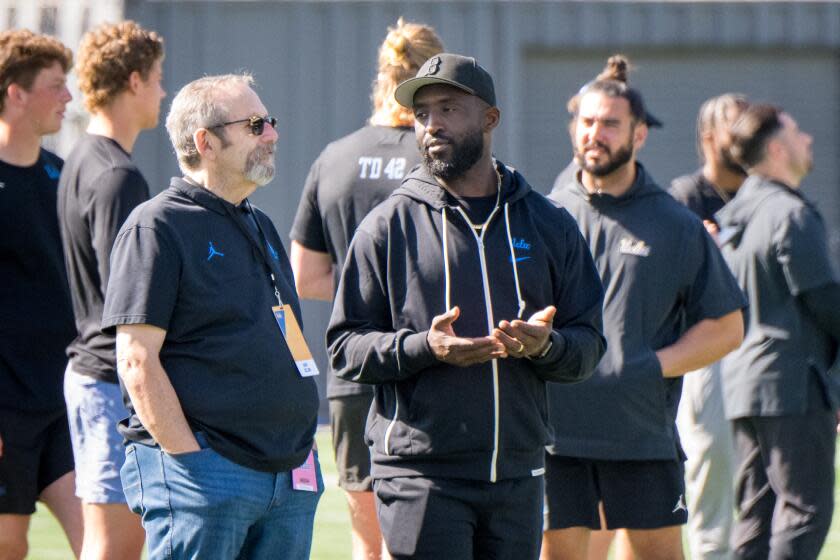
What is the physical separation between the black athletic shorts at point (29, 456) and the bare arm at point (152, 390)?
158cm

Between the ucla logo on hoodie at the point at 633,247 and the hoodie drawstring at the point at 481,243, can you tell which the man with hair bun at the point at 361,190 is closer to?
the ucla logo on hoodie at the point at 633,247

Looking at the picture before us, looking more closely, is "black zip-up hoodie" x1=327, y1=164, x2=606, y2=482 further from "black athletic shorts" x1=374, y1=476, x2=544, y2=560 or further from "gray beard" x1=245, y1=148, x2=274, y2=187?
"gray beard" x1=245, y1=148, x2=274, y2=187

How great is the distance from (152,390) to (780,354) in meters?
3.07

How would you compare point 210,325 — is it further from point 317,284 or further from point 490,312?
point 317,284

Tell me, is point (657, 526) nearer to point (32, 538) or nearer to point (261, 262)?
point (261, 262)

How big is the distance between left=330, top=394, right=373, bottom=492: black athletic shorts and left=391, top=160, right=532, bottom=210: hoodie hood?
1.20 meters

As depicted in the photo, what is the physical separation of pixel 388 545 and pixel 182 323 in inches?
34.8

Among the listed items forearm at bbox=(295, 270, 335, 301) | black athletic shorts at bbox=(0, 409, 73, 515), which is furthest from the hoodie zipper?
black athletic shorts at bbox=(0, 409, 73, 515)

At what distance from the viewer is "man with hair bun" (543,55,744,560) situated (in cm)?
487

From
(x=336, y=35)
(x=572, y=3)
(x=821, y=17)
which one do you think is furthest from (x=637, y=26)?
(x=336, y=35)

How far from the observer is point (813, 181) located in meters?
14.5

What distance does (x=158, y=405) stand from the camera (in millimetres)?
3686

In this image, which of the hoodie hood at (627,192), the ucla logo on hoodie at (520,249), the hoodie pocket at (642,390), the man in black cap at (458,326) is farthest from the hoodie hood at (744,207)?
the ucla logo on hoodie at (520,249)

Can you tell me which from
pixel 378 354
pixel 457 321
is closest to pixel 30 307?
pixel 378 354
